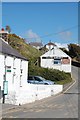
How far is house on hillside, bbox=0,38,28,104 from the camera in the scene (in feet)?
104

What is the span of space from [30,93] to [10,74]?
10.6ft

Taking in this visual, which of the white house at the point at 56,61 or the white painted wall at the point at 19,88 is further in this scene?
the white house at the point at 56,61

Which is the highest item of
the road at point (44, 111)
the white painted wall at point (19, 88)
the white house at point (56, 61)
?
the white house at point (56, 61)

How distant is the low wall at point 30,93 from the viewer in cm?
3207

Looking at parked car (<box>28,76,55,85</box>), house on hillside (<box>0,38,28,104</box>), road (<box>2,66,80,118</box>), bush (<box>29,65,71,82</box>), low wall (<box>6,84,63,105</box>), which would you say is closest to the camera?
road (<box>2,66,80,118</box>)

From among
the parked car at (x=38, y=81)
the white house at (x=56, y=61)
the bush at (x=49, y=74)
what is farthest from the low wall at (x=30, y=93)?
the white house at (x=56, y=61)

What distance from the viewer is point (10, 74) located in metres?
34.9

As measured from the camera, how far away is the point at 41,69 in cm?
6003

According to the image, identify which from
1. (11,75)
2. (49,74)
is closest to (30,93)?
(11,75)

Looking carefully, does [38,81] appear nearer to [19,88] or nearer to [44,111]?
[19,88]

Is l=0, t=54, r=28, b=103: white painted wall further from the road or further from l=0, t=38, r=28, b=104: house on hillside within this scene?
the road

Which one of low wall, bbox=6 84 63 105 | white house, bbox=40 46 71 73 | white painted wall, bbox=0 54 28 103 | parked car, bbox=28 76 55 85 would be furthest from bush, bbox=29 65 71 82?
white painted wall, bbox=0 54 28 103

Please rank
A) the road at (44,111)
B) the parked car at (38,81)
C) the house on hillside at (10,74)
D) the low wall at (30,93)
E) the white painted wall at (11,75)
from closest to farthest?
the road at (44,111) < the house on hillside at (10,74) < the low wall at (30,93) < the white painted wall at (11,75) < the parked car at (38,81)

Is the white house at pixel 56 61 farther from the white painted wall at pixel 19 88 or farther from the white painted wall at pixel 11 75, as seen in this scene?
the white painted wall at pixel 11 75
